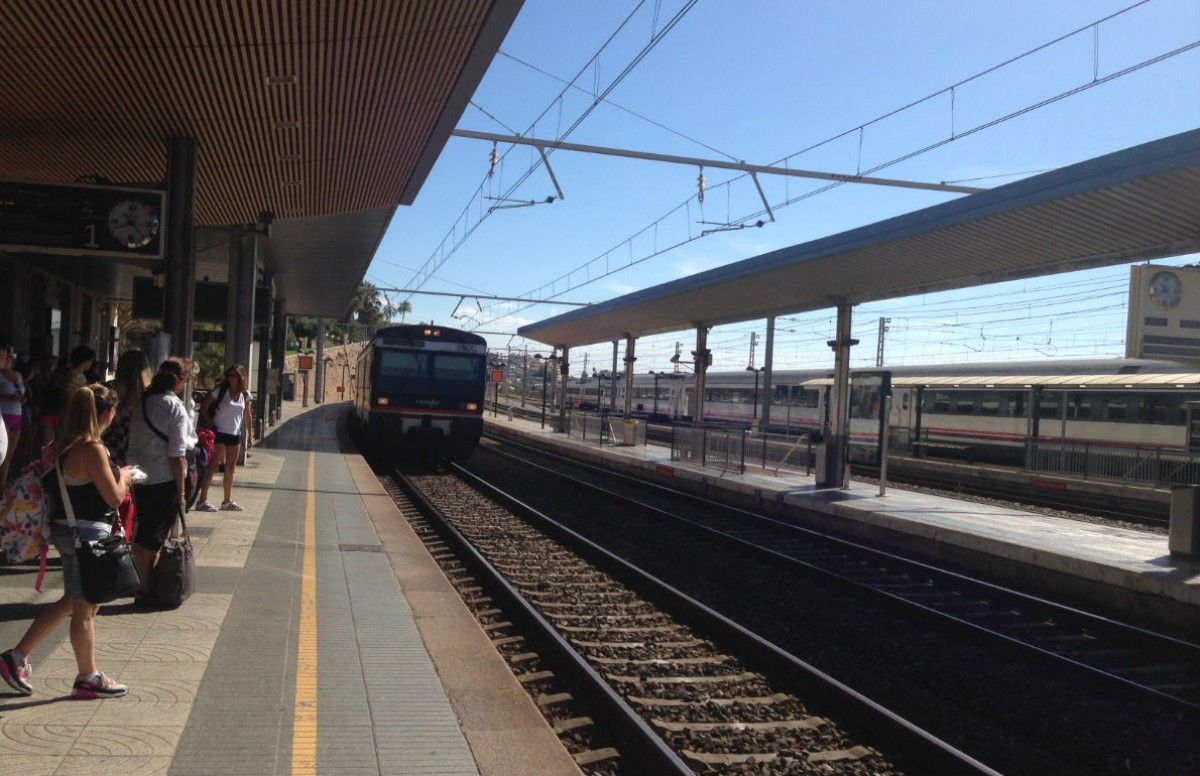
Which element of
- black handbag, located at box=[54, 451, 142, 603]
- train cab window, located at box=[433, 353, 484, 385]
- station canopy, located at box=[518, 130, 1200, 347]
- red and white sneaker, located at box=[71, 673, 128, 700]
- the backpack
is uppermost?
station canopy, located at box=[518, 130, 1200, 347]

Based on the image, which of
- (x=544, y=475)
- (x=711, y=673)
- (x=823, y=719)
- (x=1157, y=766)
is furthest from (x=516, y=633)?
(x=544, y=475)

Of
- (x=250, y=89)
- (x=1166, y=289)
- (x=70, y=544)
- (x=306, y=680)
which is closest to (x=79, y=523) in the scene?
(x=70, y=544)

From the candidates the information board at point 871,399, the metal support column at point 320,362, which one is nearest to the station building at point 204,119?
the information board at point 871,399

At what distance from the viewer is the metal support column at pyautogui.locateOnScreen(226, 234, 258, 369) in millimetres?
17703

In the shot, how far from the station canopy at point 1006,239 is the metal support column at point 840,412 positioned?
33.0 inches

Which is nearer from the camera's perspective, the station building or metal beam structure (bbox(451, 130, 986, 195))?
the station building

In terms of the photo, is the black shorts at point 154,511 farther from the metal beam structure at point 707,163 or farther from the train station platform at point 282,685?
the metal beam structure at point 707,163

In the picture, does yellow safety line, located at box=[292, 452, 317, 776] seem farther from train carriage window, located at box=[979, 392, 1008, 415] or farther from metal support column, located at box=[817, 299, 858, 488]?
train carriage window, located at box=[979, 392, 1008, 415]

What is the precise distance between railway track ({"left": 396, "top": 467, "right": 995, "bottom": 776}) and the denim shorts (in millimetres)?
2815

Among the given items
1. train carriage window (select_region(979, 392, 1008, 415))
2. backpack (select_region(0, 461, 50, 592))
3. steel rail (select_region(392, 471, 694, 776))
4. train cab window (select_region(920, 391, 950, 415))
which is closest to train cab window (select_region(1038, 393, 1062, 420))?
train carriage window (select_region(979, 392, 1008, 415))

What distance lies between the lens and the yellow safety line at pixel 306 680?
4422 millimetres

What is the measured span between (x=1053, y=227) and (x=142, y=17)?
1070cm

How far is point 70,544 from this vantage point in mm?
4781

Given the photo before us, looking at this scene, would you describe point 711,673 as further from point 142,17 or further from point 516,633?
point 142,17
